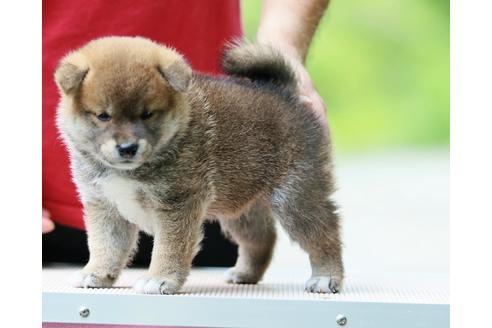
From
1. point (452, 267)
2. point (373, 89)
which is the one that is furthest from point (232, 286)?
point (373, 89)

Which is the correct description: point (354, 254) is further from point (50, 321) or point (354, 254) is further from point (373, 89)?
point (50, 321)

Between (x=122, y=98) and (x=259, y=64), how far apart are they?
664 mm

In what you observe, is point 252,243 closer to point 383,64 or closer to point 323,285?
point 323,285

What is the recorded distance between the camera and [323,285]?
2324mm

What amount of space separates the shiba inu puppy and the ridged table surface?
0.08m

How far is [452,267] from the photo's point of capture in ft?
6.91

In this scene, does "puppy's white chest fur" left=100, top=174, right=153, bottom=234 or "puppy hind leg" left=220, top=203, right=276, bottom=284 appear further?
"puppy hind leg" left=220, top=203, right=276, bottom=284

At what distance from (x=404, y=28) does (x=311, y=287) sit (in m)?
4.36

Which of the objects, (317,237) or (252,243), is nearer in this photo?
(317,237)

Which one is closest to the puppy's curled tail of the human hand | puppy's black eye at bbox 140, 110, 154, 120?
puppy's black eye at bbox 140, 110, 154, 120

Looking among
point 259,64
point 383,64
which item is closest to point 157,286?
point 259,64

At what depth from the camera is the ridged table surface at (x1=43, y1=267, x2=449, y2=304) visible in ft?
7.02

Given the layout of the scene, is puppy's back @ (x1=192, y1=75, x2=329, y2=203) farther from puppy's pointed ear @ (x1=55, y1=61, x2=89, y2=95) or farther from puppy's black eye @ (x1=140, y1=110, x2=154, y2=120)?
puppy's pointed ear @ (x1=55, y1=61, x2=89, y2=95)

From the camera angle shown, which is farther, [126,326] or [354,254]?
[354,254]
